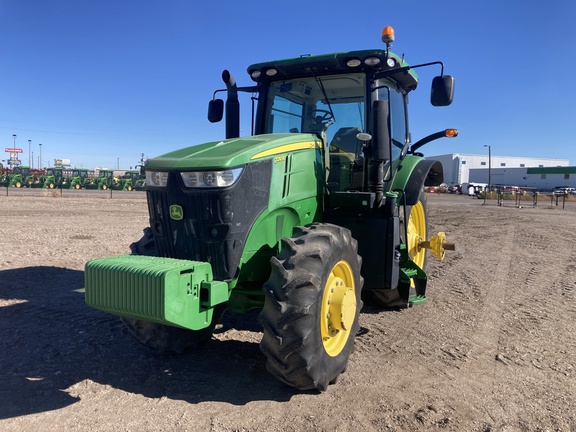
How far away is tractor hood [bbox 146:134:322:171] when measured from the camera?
11.2ft

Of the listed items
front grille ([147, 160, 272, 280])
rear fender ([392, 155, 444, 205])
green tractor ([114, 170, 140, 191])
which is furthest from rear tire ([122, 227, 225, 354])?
green tractor ([114, 170, 140, 191])

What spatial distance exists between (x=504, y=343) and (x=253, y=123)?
3.45 m

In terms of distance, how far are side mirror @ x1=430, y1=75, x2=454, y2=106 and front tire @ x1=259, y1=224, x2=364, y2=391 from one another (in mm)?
1775

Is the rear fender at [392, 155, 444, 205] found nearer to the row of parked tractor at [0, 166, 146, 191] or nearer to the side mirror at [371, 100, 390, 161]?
the side mirror at [371, 100, 390, 161]

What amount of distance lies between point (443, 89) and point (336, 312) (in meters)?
2.36

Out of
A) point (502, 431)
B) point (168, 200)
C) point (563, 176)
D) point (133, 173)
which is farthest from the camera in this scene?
point (563, 176)

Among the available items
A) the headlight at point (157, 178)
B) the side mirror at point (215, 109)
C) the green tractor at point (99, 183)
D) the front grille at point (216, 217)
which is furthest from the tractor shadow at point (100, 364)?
the green tractor at point (99, 183)

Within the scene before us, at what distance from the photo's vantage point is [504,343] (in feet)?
15.1

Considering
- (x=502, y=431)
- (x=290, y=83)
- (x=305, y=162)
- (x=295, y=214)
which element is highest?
(x=290, y=83)

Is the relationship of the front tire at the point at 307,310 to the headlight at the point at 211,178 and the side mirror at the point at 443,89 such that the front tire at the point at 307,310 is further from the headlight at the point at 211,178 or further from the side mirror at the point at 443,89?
the side mirror at the point at 443,89

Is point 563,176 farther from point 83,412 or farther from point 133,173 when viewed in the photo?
point 83,412

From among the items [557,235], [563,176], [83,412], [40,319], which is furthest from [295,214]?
[563,176]

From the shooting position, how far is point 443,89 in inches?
174

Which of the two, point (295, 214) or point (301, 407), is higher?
point (295, 214)
